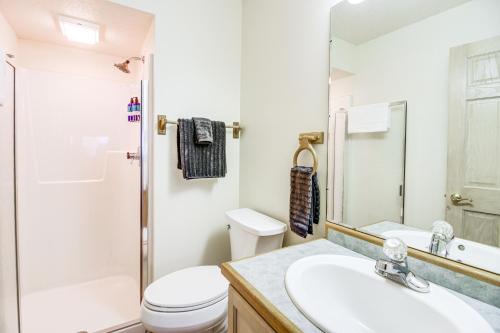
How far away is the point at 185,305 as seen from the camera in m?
1.18

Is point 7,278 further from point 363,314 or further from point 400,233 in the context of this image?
point 400,233

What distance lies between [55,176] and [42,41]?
1.10 meters

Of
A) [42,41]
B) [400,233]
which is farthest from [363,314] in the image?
[42,41]

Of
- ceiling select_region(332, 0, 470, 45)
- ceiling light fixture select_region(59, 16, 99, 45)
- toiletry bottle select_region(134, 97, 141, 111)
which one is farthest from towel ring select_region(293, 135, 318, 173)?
ceiling light fixture select_region(59, 16, 99, 45)

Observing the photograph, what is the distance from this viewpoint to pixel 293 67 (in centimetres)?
142

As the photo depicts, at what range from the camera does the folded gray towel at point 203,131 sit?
161 cm

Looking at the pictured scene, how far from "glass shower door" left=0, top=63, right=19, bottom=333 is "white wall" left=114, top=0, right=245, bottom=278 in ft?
2.30

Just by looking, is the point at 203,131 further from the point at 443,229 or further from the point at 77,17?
the point at 443,229

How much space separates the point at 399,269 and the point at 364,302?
0.51 ft

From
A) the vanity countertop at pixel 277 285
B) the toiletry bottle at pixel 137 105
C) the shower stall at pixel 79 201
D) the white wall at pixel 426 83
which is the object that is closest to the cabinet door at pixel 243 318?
the vanity countertop at pixel 277 285

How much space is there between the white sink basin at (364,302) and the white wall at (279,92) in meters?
0.41

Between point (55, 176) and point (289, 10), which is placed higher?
point (289, 10)

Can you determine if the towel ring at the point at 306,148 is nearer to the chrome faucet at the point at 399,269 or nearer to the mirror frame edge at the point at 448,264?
the mirror frame edge at the point at 448,264

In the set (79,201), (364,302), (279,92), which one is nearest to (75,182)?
(79,201)
